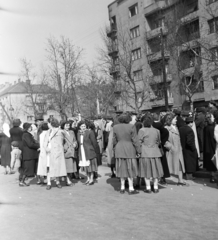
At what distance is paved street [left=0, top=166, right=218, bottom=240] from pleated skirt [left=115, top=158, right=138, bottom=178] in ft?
1.59

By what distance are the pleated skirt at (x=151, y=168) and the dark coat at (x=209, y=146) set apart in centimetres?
148

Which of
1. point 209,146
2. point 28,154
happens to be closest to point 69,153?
point 28,154

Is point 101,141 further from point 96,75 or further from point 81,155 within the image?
point 96,75

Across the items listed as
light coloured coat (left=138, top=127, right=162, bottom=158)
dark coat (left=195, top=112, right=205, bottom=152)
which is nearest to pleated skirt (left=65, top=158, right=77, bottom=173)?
light coloured coat (left=138, top=127, right=162, bottom=158)

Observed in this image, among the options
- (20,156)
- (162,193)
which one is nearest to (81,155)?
(20,156)

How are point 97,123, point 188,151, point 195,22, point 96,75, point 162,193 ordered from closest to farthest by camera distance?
point 162,193
point 188,151
point 97,123
point 96,75
point 195,22

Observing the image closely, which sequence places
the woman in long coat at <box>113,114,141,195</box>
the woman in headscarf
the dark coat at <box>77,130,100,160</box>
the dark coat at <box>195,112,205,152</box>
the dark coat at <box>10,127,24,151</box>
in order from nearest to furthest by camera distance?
the woman in long coat at <box>113,114,141,195</box> → the dark coat at <box>77,130,100,160</box> → the dark coat at <box>195,112,205,152</box> → the dark coat at <box>10,127,24,151</box> → the woman in headscarf

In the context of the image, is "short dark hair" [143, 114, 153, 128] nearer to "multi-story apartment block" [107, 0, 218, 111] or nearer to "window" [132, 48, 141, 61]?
"multi-story apartment block" [107, 0, 218, 111]

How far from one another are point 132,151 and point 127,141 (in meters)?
0.26

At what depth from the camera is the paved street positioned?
5.16 metres

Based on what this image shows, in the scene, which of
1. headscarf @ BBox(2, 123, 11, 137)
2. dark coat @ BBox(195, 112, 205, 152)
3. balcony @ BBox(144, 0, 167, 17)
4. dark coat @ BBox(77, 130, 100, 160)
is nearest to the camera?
dark coat @ BBox(77, 130, 100, 160)

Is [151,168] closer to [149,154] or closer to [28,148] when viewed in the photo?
[149,154]

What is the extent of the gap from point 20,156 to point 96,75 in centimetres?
2110

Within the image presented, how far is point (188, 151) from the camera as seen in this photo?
369 inches
